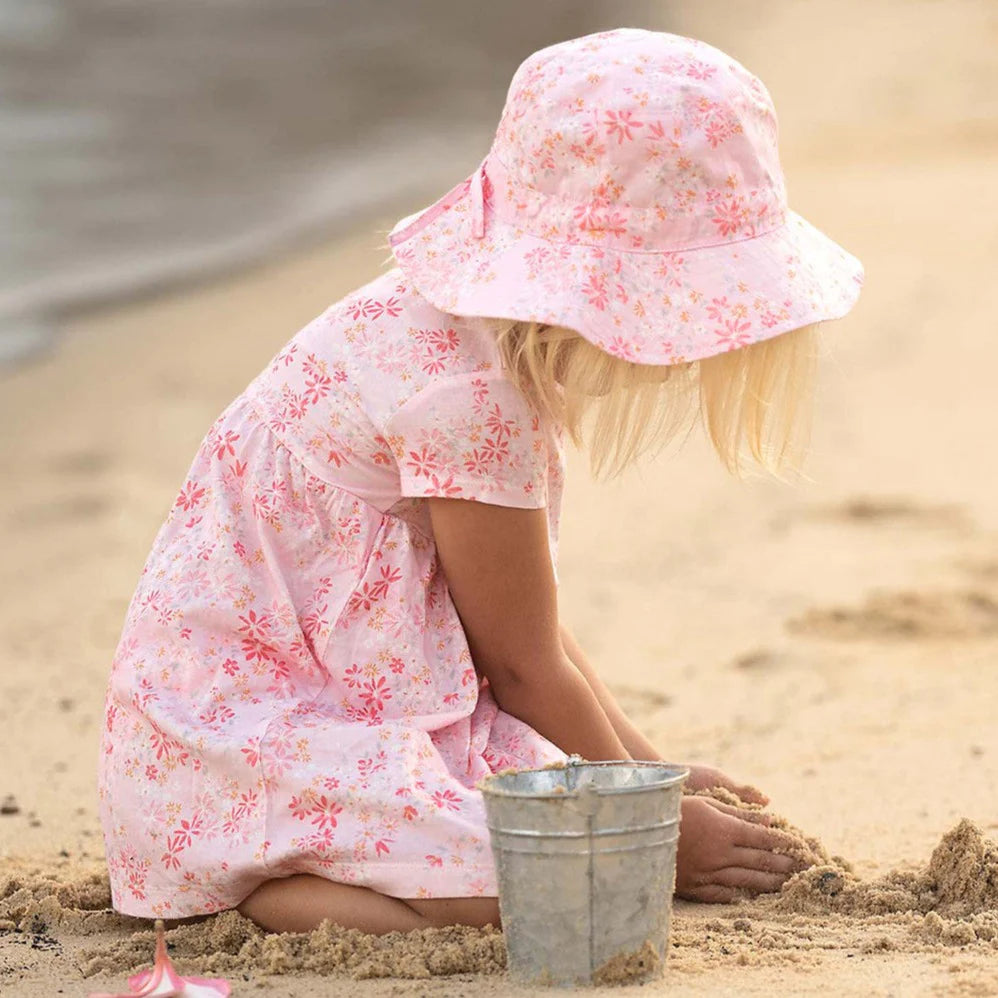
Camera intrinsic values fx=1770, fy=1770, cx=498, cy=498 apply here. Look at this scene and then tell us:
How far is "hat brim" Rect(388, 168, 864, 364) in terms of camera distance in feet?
6.88

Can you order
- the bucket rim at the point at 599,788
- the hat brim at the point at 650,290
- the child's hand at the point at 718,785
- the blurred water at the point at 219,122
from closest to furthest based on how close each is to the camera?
1. the bucket rim at the point at 599,788
2. the hat brim at the point at 650,290
3. the child's hand at the point at 718,785
4. the blurred water at the point at 219,122

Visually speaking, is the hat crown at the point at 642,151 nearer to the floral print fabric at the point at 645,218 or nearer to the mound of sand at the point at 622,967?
the floral print fabric at the point at 645,218

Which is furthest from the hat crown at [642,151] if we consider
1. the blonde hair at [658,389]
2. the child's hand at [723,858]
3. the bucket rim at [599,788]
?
the child's hand at [723,858]

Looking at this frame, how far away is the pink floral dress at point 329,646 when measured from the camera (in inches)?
88.3

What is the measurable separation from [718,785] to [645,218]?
978 millimetres

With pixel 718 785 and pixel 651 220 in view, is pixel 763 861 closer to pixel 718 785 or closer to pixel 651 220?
pixel 718 785

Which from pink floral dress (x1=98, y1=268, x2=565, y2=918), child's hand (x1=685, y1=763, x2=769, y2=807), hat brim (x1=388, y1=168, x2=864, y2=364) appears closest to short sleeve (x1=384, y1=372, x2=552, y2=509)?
pink floral dress (x1=98, y1=268, x2=565, y2=918)

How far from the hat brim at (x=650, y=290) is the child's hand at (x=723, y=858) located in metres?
0.71

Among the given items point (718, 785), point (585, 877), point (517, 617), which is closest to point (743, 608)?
point (718, 785)

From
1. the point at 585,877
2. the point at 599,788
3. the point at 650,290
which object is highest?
the point at 650,290

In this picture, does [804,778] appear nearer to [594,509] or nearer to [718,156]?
[718,156]

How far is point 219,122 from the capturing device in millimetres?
12234

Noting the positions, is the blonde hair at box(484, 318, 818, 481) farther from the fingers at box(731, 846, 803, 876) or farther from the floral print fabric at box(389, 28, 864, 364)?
the fingers at box(731, 846, 803, 876)

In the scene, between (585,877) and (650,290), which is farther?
(650,290)
